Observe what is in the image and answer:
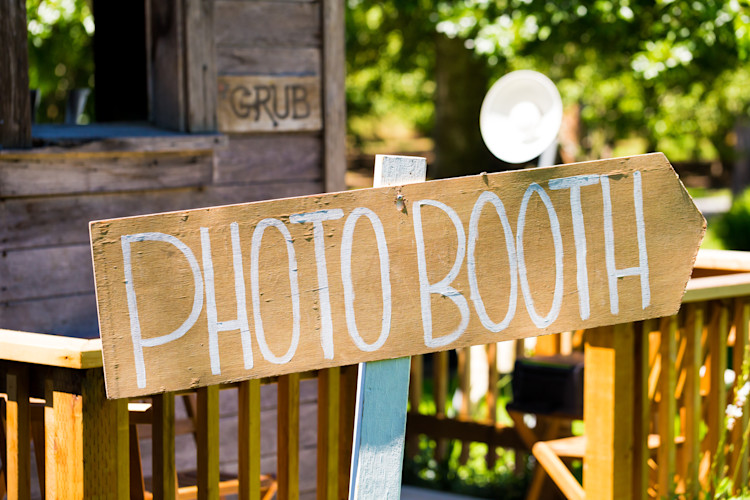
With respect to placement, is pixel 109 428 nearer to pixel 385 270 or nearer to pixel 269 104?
pixel 385 270

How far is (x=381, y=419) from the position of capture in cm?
197

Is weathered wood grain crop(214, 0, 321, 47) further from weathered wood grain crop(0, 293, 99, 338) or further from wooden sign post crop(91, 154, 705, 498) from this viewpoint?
wooden sign post crop(91, 154, 705, 498)

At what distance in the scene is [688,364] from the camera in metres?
2.84

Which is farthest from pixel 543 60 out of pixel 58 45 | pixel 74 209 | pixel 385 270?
pixel 385 270

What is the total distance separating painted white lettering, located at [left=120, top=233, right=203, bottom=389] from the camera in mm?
1758

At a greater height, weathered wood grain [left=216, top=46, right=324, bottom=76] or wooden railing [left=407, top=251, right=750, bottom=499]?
weathered wood grain [left=216, top=46, right=324, bottom=76]

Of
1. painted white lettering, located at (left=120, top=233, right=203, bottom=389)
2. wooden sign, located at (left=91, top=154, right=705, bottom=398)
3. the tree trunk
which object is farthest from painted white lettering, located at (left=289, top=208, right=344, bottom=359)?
the tree trunk

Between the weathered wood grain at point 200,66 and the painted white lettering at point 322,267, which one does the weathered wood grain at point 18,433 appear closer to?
the painted white lettering at point 322,267

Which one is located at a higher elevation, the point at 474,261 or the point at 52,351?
the point at 474,261

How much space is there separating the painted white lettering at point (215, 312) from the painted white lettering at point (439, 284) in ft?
1.28

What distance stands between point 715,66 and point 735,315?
16.9ft

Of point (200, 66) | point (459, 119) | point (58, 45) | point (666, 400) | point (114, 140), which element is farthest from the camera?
point (459, 119)

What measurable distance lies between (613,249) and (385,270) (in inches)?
23.2

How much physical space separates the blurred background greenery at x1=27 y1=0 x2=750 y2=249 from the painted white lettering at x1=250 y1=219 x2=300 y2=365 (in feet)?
11.7
